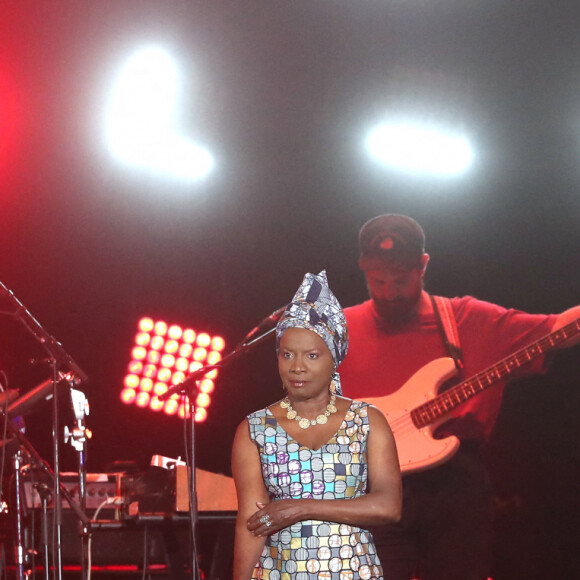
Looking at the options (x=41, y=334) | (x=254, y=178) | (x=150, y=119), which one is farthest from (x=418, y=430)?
(x=150, y=119)

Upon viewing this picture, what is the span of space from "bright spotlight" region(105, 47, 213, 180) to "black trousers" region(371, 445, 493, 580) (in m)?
2.89

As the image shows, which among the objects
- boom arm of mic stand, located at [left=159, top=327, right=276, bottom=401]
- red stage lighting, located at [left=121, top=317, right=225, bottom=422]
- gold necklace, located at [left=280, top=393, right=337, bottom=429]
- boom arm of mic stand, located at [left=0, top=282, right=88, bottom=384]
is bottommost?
gold necklace, located at [left=280, top=393, right=337, bottom=429]

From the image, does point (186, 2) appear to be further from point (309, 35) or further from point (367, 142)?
point (367, 142)

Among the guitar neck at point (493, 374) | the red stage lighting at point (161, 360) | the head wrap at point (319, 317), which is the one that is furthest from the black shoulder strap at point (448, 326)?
the head wrap at point (319, 317)

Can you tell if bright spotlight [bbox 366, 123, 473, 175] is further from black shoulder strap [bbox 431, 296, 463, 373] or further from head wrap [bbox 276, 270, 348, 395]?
head wrap [bbox 276, 270, 348, 395]

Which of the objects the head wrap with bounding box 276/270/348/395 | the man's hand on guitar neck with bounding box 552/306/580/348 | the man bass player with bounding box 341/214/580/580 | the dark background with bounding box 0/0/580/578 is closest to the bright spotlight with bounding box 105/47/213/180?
the dark background with bounding box 0/0/580/578

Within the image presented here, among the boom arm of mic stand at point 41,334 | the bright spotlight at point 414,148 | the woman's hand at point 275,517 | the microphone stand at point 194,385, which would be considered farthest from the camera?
the bright spotlight at point 414,148

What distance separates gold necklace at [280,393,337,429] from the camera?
2184mm

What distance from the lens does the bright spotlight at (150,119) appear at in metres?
6.19

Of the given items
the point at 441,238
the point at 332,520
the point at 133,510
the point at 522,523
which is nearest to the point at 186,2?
the point at 441,238

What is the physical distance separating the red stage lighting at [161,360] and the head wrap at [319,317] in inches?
148

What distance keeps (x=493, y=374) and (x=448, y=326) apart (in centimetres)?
44

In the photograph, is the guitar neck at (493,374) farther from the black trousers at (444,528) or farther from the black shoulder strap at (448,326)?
the black trousers at (444,528)

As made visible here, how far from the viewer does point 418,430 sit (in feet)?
15.5
